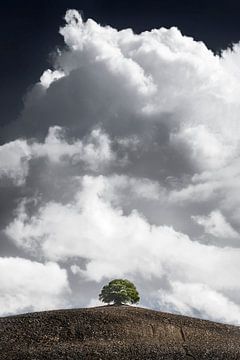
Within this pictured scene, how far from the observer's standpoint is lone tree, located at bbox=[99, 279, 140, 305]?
273ft

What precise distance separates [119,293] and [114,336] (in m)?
30.5

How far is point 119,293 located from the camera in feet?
273

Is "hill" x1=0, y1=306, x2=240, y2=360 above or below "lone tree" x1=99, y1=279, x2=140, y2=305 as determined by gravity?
below

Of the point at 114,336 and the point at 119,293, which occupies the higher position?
the point at 119,293

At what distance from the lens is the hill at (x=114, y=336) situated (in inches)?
1833

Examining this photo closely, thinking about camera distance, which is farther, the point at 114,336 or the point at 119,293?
the point at 119,293

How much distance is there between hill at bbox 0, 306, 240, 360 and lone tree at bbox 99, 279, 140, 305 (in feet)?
73.5

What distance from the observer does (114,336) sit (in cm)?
5288

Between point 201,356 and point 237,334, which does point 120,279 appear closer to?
point 237,334

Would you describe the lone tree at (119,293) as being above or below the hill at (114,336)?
above

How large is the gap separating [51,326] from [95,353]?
26.9 ft

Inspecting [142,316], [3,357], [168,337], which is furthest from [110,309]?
[3,357]

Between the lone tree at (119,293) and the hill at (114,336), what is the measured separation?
882 inches

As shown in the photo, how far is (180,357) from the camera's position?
46281mm
